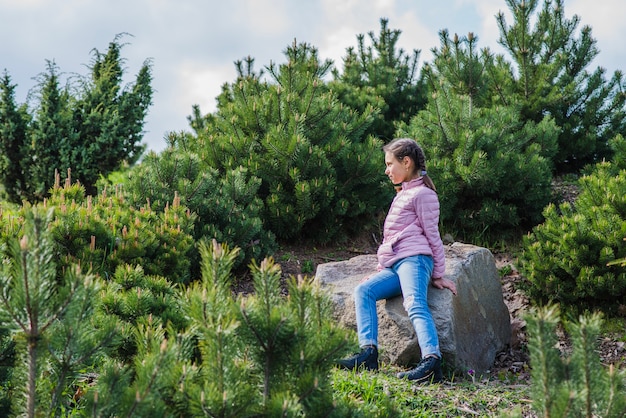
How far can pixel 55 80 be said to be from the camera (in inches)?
492

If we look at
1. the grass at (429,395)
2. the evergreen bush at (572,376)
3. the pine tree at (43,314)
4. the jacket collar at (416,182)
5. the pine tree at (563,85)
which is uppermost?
the pine tree at (563,85)

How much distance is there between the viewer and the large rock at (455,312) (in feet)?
16.0

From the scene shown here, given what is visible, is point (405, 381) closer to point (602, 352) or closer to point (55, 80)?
point (602, 352)

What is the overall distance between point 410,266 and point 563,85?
7364 mm

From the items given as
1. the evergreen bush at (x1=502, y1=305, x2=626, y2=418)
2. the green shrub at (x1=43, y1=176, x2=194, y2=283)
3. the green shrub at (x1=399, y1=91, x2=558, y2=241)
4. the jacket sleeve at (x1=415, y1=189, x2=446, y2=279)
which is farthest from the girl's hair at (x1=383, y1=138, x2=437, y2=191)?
the green shrub at (x1=399, y1=91, x2=558, y2=241)

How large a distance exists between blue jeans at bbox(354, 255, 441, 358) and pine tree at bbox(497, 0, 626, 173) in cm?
585

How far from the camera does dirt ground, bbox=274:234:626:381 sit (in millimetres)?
5820

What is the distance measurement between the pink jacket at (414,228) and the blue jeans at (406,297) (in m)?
0.06

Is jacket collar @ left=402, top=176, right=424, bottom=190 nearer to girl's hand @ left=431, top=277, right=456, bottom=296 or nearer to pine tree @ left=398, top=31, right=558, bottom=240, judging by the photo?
girl's hand @ left=431, top=277, right=456, bottom=296

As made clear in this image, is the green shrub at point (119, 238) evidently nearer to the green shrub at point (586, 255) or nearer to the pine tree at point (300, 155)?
the pine tree at point (300, 155)

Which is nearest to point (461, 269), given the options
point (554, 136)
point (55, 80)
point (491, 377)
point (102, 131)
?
point (491, 377)

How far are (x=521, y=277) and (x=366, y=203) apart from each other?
2065mm

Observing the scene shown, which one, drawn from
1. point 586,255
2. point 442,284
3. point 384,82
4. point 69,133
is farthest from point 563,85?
point 69,133

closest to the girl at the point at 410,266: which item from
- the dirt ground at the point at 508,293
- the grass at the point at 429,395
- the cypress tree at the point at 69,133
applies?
the grass at the point at 429,395
